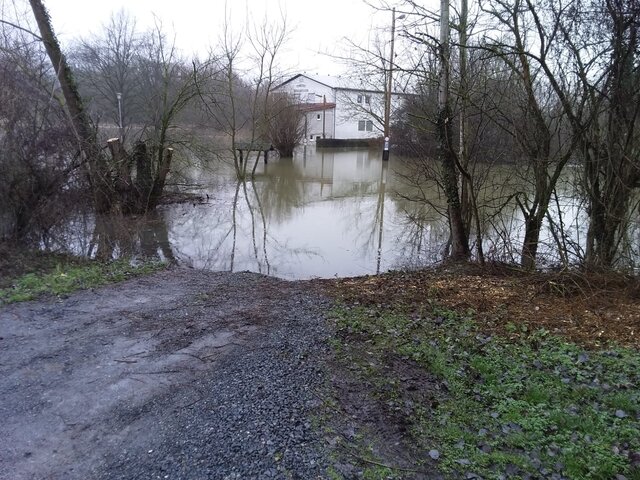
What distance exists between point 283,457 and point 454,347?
2222mm

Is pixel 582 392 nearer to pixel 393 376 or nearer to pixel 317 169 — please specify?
pixel 393 376

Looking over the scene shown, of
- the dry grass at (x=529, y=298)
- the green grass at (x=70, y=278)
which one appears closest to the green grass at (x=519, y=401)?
the dry grass at (x=529, y=298)

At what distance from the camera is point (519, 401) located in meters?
3.54

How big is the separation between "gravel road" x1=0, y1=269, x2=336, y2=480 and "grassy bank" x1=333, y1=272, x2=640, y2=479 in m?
0.41

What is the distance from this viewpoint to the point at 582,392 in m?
3.63

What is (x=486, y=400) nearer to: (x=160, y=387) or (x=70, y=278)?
(x=160, y=387)

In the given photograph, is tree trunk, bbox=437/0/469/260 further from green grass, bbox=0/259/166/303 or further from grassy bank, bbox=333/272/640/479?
green grass, bbox=0/259/166/303

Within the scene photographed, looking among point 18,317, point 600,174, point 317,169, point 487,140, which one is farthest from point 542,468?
point 317,169

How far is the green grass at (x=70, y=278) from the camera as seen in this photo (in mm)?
5898

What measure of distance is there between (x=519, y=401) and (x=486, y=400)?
24 cm

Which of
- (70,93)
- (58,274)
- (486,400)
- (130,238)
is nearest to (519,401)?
(486,400)

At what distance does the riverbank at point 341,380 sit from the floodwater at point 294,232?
2.82m

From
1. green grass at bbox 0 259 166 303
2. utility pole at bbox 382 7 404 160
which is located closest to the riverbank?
green grass at bbox 0 259 166 303

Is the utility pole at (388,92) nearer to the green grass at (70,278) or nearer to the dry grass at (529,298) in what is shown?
the dry grass at (529,298)
